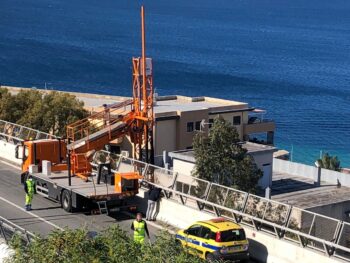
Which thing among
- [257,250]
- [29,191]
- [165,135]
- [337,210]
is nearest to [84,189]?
[29,191]

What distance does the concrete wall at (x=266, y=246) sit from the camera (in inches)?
744

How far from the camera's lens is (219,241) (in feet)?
61.2

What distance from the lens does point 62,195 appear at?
25.3 m

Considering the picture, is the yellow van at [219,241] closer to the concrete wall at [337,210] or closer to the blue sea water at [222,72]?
the concrete wall at [337,210]

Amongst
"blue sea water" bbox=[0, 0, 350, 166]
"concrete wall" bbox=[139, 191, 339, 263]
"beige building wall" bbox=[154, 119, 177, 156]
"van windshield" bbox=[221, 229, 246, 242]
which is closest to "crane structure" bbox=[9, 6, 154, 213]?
"concrete wall" bbox=[139, 191, 339, 263]

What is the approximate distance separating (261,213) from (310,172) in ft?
85.1

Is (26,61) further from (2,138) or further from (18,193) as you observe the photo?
(18,193)

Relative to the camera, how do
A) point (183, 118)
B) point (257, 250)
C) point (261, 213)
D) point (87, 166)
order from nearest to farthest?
point (257, 250) → point (261, 213) → point (87, 166) → point (183, 118)

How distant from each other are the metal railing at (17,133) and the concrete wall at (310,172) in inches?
741

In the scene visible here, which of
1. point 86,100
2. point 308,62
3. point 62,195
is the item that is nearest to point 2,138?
point 62,195

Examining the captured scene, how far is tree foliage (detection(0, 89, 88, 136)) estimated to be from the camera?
4128cm

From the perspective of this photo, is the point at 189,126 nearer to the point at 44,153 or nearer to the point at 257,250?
the point at 44,153

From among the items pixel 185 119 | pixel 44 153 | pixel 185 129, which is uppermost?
pixel 44 153

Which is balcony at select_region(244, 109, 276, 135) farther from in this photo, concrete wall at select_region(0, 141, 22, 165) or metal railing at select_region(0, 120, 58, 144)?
concrete wall at select_region(0, 141, 22, 165)
